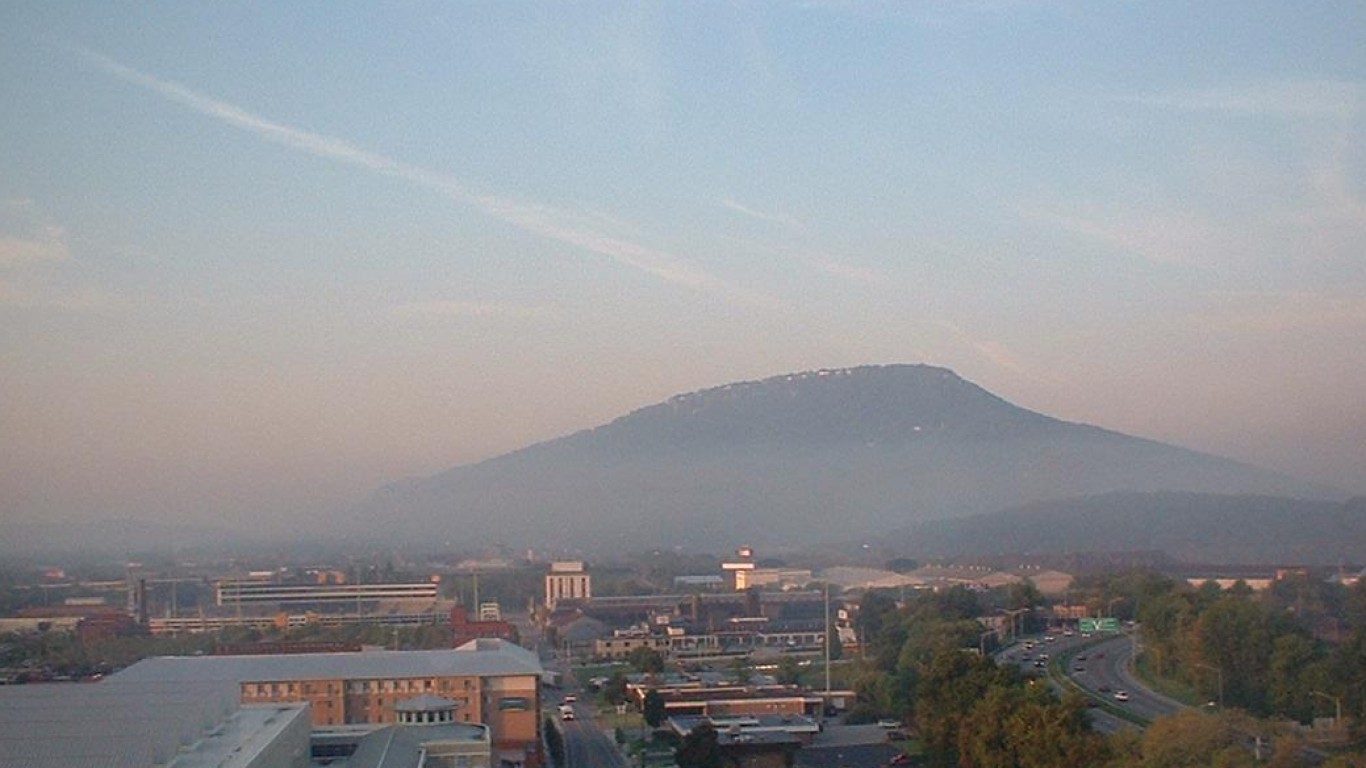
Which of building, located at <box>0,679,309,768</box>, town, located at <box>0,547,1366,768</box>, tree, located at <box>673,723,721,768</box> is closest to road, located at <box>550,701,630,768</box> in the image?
town, located at <box>0,547,1366,768</box>

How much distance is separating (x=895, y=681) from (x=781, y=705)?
4.02ft

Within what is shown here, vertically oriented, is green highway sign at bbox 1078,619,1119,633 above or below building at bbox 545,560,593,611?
below

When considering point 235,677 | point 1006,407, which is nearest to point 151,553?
point 235,677

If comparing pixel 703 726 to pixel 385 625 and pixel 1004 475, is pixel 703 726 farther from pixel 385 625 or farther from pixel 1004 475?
pixel 1004 475

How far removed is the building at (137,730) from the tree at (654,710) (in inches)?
209

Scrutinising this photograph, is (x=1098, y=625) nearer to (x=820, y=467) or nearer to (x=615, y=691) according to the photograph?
(x=615, y=691)

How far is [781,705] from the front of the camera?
1631 centimetres

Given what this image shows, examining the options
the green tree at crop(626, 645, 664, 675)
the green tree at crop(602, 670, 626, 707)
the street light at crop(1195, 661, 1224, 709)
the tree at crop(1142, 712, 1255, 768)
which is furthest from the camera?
the green tree at crop(626, 645, 664, 675)

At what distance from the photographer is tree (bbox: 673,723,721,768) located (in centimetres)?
1227

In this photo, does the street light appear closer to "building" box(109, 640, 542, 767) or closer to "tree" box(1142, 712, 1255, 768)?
"tree" box(1142, 712, 1255, 768)

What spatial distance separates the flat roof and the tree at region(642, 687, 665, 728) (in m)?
1.24

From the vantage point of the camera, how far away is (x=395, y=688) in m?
Result: 14.3

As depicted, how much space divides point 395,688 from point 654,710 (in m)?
2.67

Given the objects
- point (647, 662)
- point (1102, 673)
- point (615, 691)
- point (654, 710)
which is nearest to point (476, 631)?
point (647, 662)
